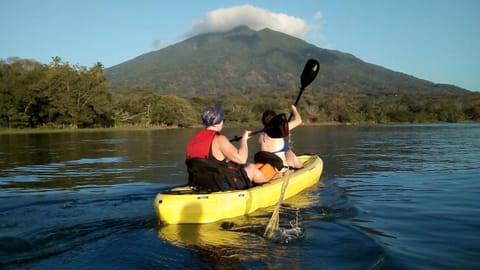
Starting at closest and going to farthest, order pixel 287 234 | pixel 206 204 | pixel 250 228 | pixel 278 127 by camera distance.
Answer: pixel 287 234 < pixel 250 228 < pixel 206 204 < pixel 278 127

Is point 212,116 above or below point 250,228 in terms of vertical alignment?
above

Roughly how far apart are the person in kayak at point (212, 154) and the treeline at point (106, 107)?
4665 cm

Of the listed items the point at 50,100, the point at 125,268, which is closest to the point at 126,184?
the point at 125,268

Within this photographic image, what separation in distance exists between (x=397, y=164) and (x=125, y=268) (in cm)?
1051

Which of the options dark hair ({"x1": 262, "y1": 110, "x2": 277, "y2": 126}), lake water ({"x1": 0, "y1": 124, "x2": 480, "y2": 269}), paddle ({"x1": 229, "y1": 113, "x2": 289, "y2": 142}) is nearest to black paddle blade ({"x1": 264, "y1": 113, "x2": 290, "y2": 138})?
paddle ({"x1": 229, "y1": 113, "x2": 289, "y2": 142})

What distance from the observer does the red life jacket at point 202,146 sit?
5977mm

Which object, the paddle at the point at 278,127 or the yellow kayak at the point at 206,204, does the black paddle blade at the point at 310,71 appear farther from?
the yellow kayak at the point at 206,204

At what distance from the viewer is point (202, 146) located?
597 cm

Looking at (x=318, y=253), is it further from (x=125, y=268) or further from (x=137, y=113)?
(x=137, y=113)

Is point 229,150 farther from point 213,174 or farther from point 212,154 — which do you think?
point 213,174

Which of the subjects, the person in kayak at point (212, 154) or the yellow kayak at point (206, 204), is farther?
the person in kayak at point (212, 154)

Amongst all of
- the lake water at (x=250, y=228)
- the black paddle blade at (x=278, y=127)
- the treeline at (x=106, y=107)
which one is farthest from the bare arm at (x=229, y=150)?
the treeline at (x=106, y=107)

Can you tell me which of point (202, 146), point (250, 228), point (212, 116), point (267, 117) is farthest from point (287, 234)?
point (267, 117)

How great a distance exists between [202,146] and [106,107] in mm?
50921
